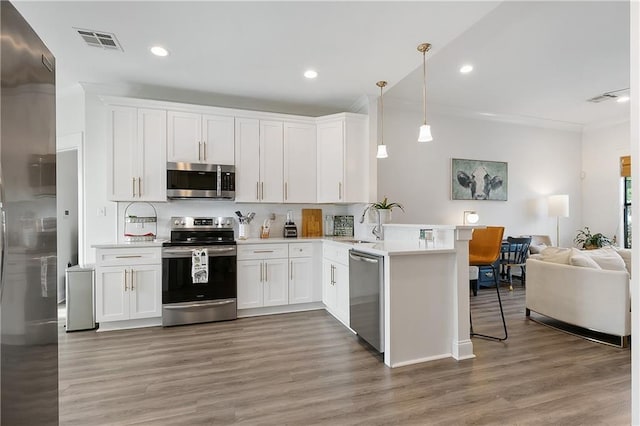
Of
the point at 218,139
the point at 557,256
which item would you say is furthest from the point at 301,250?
the point at 557,256

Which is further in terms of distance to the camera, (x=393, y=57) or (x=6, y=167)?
(x=393, y=57)

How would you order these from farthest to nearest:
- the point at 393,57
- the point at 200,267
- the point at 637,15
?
the point at 200,267 < the point at 393,57 < the point at 637,15

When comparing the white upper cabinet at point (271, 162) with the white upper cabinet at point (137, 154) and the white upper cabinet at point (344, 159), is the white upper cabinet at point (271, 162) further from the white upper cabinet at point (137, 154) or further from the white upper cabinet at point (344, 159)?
the white upper cabinet at point (137, 154)

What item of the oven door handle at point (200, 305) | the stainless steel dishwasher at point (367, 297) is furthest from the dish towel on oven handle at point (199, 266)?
the stainless steel dishwasher at point (367, 297)

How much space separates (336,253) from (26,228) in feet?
9.03

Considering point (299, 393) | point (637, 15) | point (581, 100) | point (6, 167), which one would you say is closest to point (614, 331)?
point (299, 393)

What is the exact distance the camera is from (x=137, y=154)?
364 cm

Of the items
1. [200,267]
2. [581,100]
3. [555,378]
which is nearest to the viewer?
[555,378]

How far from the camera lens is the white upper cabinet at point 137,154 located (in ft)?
11.7

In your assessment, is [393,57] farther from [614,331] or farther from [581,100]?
[581,100]

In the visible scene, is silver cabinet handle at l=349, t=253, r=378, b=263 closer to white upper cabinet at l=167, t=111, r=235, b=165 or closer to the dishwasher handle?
the dishwasher handle

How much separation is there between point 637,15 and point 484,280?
5.07 meters

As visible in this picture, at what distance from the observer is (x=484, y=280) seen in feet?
16.9

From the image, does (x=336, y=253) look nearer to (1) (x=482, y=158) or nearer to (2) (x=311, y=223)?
(2) (x=311, y=223)
